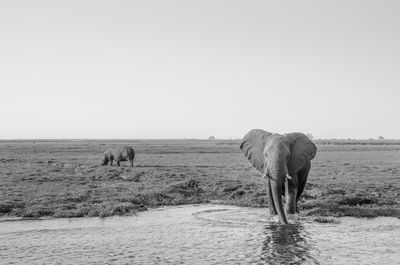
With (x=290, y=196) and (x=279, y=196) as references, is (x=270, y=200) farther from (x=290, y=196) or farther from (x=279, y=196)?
(x=279, y=196)

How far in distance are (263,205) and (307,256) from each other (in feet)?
32.0

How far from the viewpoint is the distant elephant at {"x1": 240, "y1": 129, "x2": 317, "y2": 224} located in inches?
693

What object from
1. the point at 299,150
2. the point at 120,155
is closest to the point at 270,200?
the point at 299,150

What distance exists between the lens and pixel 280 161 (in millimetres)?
17672

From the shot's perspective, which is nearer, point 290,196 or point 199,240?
point 199,240

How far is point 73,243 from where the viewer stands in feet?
48.3

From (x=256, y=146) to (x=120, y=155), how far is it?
3060 cm

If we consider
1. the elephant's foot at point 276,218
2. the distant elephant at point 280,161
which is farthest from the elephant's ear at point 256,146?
the elephant's foot at point 276,218

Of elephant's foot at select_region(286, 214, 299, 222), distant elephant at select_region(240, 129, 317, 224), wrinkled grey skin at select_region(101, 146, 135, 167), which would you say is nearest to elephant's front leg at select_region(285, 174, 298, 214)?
distant elephant at select_region(240, 129, 317, 224)

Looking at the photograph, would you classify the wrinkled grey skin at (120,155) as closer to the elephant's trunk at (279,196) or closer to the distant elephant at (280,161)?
the distant elephant at (280,161)

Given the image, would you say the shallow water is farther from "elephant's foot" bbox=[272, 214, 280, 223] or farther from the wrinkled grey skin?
the wrinkled grey skin

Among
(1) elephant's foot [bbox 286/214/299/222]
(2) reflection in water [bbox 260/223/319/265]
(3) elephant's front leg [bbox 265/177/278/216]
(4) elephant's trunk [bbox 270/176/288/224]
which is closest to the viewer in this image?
(2) reflection in water [bbox 260/223/319/265]

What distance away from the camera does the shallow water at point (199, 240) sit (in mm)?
12758

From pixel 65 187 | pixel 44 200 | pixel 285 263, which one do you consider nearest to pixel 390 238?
pixel 285 263
